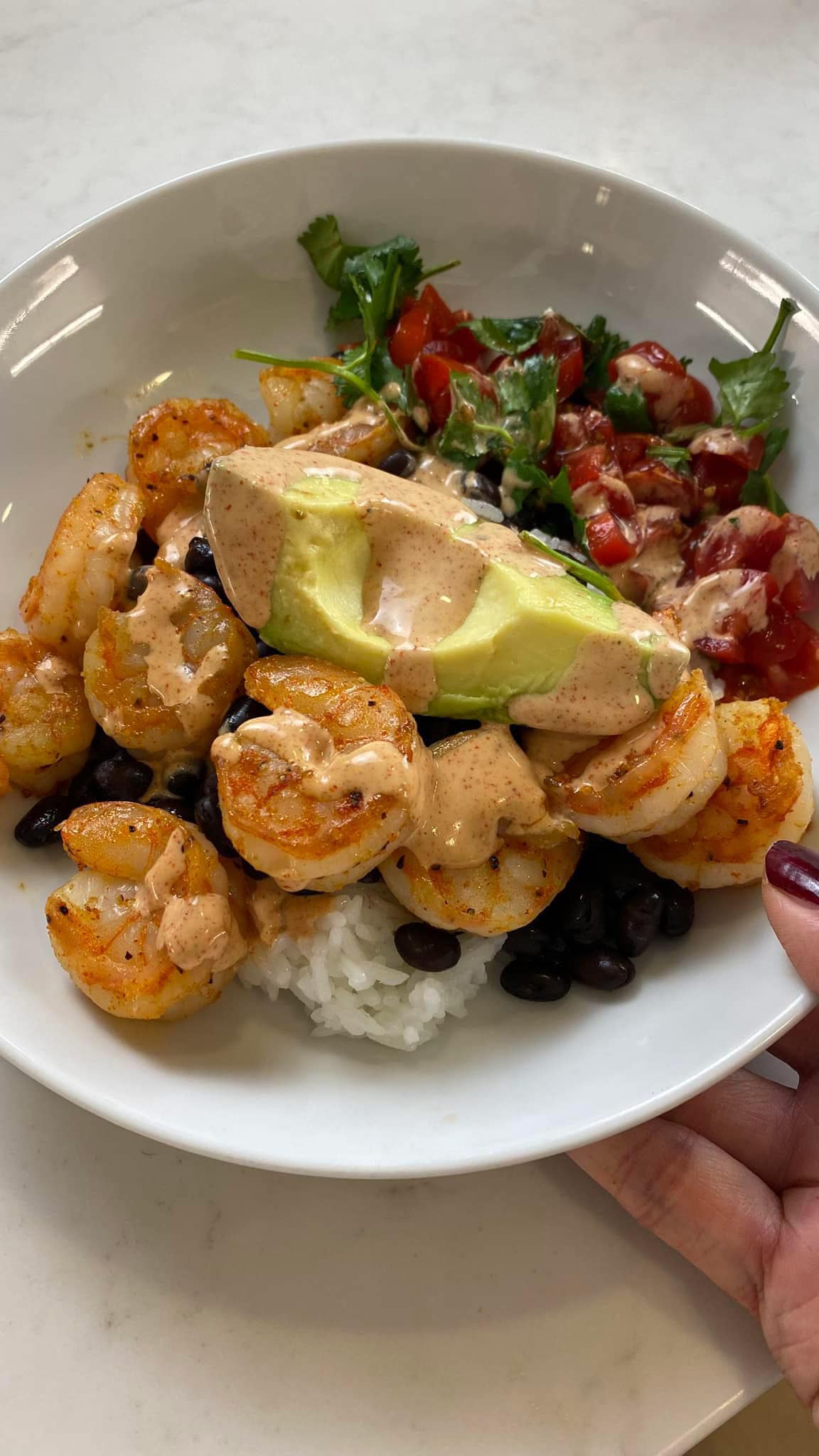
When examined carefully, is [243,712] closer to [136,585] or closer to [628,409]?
[136,585]

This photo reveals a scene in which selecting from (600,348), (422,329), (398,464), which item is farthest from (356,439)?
(600,348)

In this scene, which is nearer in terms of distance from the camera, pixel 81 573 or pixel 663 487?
pixel 81 573

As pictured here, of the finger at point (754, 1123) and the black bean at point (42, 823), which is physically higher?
the black bean at point (42, 823)

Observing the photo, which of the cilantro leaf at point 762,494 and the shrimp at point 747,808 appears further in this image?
the cilantro leaf at point 762,494

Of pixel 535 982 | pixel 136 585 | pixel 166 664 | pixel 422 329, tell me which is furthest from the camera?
pixel 422 329

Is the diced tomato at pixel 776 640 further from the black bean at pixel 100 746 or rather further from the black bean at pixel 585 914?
the black bean at pixel 100 746

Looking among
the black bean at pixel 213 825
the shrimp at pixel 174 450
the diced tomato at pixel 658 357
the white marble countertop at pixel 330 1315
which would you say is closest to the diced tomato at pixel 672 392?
the diced tomato at pixel 658 357

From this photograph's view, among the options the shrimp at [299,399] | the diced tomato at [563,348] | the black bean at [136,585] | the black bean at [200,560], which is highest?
the diced tomato at [563,348]
